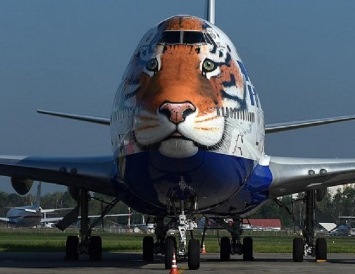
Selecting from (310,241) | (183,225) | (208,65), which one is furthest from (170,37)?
(310,241)

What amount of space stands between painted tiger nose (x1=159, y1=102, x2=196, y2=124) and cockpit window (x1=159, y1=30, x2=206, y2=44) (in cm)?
254

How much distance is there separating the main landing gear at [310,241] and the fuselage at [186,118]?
22.0ft

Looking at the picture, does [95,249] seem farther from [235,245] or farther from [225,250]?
[235,245]

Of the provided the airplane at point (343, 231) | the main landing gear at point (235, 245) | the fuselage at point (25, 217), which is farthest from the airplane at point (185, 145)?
the fuselage at point (25, 217)

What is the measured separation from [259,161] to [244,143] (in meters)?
2.36

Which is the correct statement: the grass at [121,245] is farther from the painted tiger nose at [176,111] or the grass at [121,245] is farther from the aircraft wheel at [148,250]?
the painted tiger nose at [176,111]

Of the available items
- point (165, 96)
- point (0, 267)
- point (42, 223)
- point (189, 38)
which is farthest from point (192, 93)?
point (42, 223)

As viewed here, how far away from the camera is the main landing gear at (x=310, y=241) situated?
115 ft

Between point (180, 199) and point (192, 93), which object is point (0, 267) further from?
point (192, 93)

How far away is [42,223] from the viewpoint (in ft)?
503

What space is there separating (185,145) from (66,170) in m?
7.46

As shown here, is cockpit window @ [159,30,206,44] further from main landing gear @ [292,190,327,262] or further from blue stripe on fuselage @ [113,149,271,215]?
main landing gear @ [292,190,327,262]

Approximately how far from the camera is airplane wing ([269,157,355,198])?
3134 cm

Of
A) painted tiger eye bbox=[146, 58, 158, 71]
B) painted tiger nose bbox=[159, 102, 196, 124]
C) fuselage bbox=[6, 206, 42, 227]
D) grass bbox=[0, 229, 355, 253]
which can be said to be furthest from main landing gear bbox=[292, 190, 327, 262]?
fuselage bbox=[6, 206, 42, 227]
